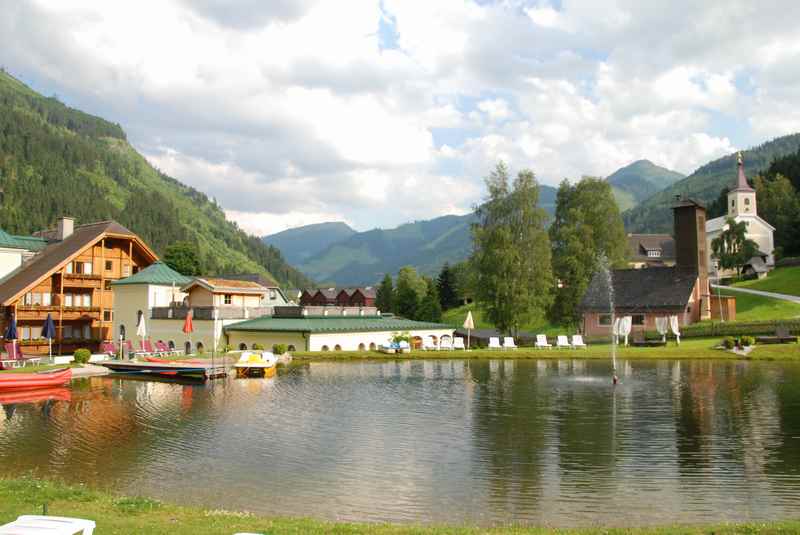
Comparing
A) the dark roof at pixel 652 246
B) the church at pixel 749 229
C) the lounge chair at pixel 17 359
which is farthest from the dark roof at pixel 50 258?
the dark roof at pixel 652 246

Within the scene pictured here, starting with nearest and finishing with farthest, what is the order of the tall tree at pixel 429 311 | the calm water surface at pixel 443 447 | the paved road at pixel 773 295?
the calm water surface at pixel 443 447 < the paved road at pixel 773 295 < the tall tree at pixel 429 311

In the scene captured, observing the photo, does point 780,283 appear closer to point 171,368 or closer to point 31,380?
point 171,368

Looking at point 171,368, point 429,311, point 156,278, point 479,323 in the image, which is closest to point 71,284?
point 156,278

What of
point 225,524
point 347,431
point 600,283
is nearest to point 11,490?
point 225,524

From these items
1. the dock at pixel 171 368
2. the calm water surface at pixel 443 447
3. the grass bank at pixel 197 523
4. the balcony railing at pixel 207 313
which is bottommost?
the calm water surface at pixel 443 447

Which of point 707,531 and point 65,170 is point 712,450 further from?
point 65,170

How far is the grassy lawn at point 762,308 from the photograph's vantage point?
187 feet

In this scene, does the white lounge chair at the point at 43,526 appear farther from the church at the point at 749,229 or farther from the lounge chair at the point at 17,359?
the church at the point at 749,229

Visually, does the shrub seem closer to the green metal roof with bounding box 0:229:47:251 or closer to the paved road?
the green metal roof with bounding box 0:229:47:251

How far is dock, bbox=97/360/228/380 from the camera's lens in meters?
37.5

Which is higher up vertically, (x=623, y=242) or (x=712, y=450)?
(x=623, y=242)

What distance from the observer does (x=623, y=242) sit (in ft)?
222

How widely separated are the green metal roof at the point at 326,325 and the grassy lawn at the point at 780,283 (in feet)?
131

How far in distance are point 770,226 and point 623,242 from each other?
47.5 meters
